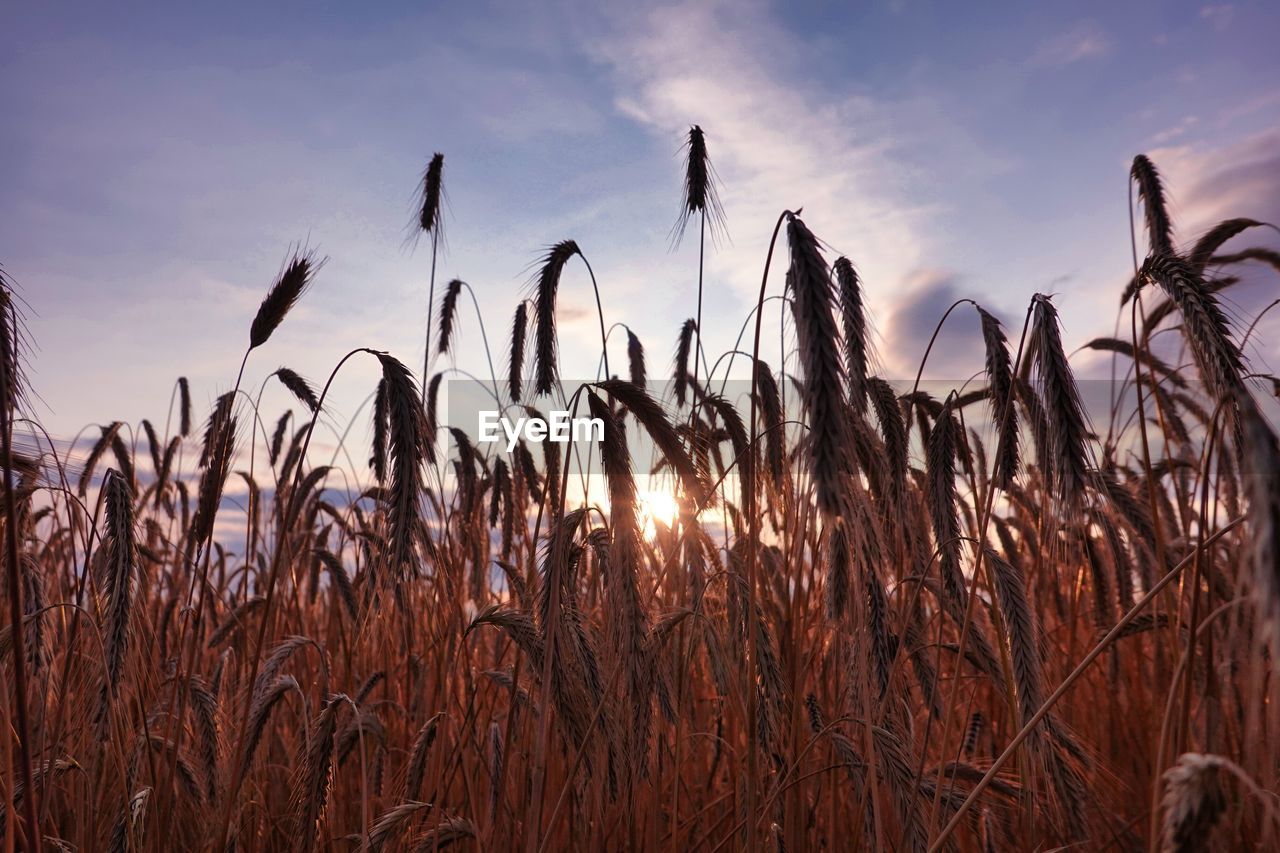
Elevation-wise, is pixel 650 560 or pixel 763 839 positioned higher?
pixel 650 560

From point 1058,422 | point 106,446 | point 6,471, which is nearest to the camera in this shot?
point 6,471

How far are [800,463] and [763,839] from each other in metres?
1.20

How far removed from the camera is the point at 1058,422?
1.85 m

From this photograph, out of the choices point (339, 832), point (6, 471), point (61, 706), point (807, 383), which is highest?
Answer: point (807, 383)

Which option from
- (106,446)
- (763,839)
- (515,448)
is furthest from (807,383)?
(106,446)

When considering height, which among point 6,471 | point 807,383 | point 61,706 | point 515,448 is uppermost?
point 515,448

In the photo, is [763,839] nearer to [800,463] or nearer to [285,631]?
[800,463]

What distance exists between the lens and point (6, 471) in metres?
1.42

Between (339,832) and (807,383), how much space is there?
2635 millimetres

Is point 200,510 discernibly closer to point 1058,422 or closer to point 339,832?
point 339,832

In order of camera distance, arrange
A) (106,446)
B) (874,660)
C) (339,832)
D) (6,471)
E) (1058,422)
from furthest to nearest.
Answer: (106,446) → (339,832) → (874,660) → (1058,422) → (6,471)

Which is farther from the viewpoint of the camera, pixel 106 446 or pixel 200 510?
pixel 106 446

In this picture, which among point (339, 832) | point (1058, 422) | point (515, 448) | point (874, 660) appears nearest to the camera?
point (1058, 422)

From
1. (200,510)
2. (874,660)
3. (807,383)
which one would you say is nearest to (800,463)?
(874,660)
